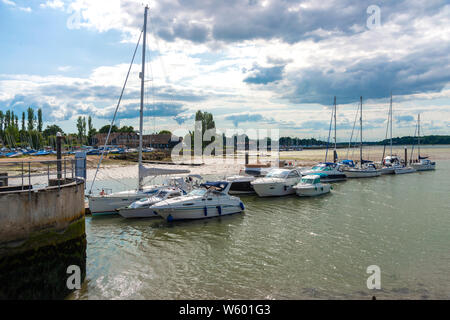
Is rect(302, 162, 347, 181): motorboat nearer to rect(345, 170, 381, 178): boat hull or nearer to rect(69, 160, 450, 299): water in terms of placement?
rect(345, 170, 381, 178): boat hull

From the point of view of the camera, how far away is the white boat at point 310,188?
106 ft

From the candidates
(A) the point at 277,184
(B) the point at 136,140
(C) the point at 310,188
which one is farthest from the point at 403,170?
(B) the point at 136,140

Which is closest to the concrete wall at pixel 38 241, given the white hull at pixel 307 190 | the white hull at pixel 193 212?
the white hull at pixel 193 212

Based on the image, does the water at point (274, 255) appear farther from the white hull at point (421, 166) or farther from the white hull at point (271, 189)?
the white hull at point (421, 166)

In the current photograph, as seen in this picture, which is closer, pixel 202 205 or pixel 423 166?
pixel 202 205

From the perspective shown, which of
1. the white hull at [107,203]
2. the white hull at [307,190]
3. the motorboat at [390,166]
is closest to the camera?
the white hull at [107,203]

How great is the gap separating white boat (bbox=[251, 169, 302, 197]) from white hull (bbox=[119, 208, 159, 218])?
1306cm

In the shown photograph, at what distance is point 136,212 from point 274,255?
1153cm

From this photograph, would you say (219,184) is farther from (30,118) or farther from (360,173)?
(30,118)

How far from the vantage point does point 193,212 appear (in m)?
21.9

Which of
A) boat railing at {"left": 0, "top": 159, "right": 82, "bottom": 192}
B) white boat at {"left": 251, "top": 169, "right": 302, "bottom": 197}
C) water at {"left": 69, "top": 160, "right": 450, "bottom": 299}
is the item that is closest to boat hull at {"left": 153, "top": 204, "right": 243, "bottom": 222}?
water at {"left": 69, "top": 160, "right": 450, "bottom": 299}

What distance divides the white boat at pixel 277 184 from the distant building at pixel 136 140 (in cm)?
9266
